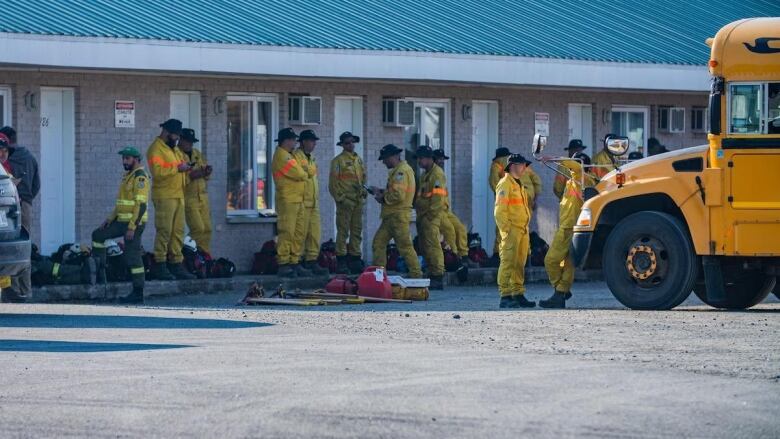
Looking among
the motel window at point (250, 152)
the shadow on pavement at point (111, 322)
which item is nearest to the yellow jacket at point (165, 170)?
the motel window at point (250, 152)

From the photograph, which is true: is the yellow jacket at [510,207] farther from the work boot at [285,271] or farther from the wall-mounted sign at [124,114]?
the wall-mounted sign at [124,114]

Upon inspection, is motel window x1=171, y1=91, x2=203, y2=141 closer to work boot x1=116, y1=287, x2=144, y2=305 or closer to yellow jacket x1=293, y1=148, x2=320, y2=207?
yellow jacket x1=293, y1=148, x2=320, y2=207

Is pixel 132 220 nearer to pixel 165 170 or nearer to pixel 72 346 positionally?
pixel 165 170

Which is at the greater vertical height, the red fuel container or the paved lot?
the red fuel container

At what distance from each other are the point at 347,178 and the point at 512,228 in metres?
5.51

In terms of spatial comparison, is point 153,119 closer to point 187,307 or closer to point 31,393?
point 187,307

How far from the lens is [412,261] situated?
20.6 metres

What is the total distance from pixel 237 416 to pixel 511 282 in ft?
27.9

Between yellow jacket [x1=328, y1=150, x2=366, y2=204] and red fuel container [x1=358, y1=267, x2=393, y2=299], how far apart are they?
3.68m

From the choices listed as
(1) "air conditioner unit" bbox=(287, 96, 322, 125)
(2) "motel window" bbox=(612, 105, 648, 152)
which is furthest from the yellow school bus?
(2) "motel window" bbox=(612, 105, 648, 152)

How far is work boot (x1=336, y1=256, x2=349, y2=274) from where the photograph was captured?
876 inches

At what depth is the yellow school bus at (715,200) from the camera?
50.8 feet

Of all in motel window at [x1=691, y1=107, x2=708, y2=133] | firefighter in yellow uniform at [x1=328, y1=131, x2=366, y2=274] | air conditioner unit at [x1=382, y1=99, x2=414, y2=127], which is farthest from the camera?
motel window at [x1=691, y1=107, x2=708, y2=133]

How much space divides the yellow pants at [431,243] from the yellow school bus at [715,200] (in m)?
4.63
